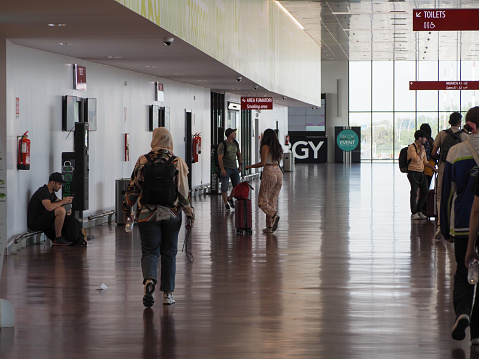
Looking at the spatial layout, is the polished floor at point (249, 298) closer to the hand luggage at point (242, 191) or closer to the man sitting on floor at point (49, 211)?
the man sitting on floor at point (49, 211)

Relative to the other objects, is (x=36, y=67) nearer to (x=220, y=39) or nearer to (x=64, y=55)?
(x=64, y=55)

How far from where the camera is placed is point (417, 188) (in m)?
14.8

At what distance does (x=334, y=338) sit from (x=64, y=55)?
8196mm

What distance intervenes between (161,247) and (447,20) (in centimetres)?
877

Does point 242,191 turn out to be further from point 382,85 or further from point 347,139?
point 382,85

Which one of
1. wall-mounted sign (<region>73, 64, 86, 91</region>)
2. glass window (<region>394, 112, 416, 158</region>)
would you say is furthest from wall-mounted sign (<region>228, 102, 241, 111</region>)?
glass window (<region>394, 112, 416, 158</region>)

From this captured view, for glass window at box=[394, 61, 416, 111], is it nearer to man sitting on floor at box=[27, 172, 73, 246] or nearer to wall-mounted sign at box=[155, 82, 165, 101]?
wall-mounted sign at box=[155, 82, 165, 101]

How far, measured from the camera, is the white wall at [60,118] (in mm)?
10812

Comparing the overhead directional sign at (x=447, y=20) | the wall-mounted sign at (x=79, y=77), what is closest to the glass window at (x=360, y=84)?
the overhead directional sign at (x=447, y=20)

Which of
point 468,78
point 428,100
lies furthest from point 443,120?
point 468,78

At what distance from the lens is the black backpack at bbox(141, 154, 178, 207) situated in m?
6.91

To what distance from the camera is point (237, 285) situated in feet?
26.8

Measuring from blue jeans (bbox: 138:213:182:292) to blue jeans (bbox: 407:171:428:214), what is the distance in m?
8.21

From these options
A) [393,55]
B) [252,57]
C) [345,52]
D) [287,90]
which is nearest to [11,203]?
[252,57]
